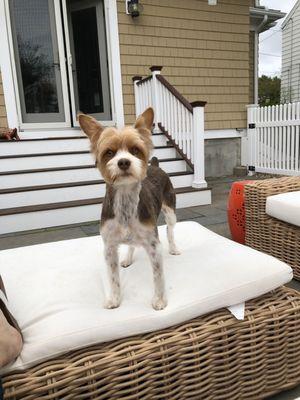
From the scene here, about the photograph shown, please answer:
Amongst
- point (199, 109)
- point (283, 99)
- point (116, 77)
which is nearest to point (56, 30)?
point (116, 77)

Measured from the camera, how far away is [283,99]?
54.9 ft

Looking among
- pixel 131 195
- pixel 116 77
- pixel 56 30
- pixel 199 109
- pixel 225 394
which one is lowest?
pixel 225 394

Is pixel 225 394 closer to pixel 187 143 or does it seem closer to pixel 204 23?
pixel 187 143

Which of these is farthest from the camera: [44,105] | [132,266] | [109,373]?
[44,105]

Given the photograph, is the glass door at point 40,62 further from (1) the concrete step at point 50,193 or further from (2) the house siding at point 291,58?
(2) the house siding at point 291,58

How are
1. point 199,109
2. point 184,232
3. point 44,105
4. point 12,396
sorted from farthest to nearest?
point 44,105, point 199,109, point 184,232, point 12,396

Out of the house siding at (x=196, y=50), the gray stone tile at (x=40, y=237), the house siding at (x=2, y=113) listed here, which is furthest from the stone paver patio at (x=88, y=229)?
the house siding at (x=196, y=50)

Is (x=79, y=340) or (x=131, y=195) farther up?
(x=131, y=195)

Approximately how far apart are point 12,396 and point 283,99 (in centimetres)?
1824

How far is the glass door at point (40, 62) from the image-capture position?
6.45 metres

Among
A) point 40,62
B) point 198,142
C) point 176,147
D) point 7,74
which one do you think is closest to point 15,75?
point 7,74

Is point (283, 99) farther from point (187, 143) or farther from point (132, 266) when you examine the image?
point (132, 266)

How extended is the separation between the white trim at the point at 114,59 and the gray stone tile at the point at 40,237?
11.4ft

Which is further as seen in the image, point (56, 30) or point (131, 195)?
point (56, 30)
